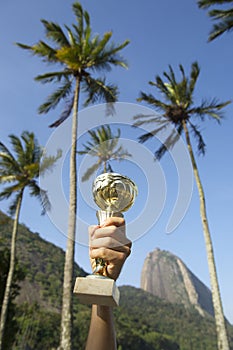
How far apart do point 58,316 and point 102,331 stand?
76.2 m

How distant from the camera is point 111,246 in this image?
1440mm

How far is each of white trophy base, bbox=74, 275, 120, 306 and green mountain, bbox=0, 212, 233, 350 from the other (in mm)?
57964

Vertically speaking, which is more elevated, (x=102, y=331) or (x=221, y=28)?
(x=221, y=28)

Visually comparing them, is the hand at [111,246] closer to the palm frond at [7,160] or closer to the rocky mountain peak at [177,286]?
the palm frond at [7,160]

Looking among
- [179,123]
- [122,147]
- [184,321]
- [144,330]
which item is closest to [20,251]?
[144,330]

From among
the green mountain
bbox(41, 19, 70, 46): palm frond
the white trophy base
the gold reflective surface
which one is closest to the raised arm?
the white trophy base

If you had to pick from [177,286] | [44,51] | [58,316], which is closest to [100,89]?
[44,51]

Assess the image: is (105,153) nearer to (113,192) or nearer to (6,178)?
(113,192)

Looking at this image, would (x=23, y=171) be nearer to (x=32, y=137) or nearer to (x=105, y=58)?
(x=32, y=137)

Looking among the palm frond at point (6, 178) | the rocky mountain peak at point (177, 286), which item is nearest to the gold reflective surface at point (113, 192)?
the palm frond at point (6, 178)

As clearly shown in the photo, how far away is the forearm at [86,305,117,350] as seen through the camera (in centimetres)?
142

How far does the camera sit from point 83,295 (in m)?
1.31

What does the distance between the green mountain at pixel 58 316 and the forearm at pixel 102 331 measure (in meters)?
57.8

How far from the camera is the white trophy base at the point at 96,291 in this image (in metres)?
1.29
